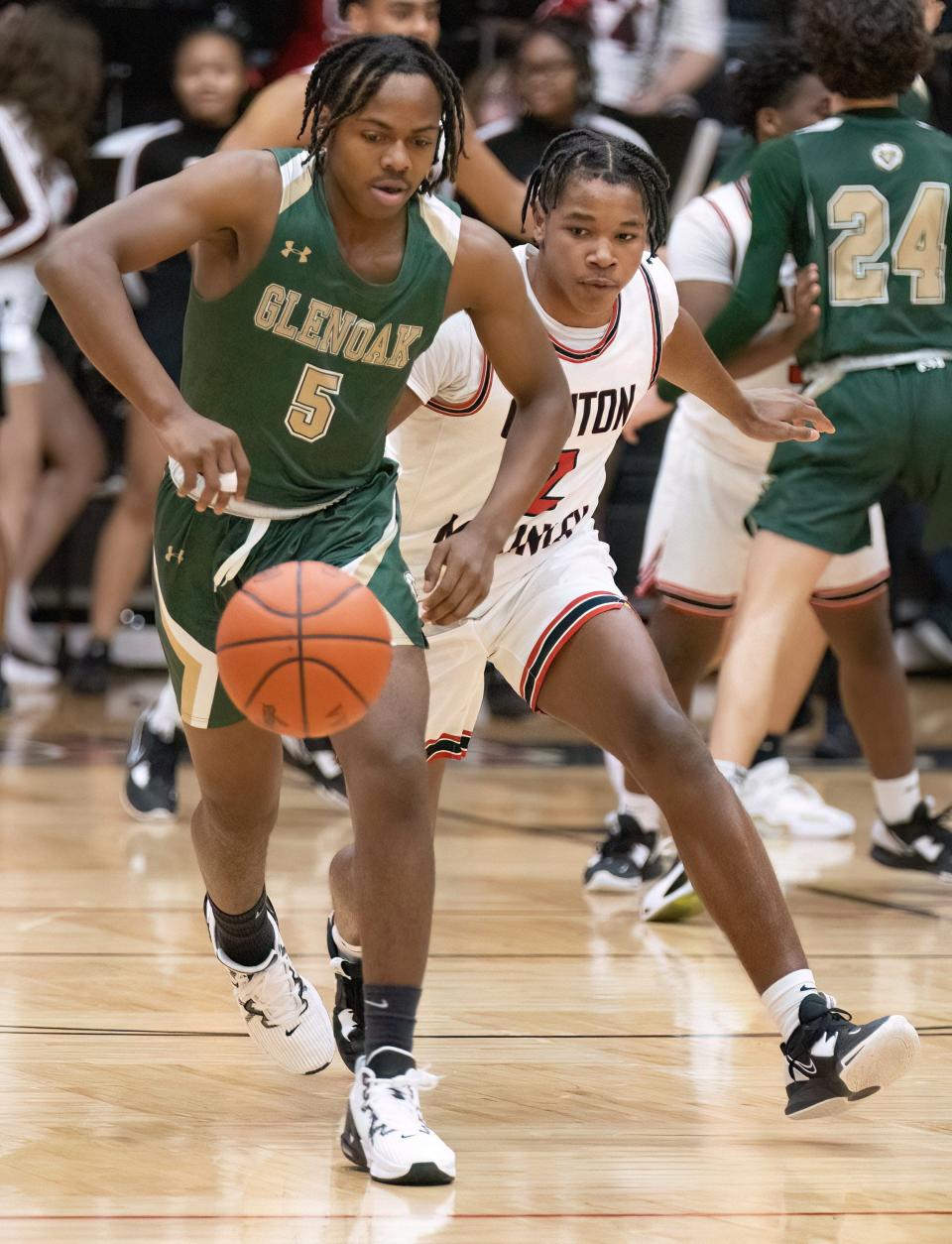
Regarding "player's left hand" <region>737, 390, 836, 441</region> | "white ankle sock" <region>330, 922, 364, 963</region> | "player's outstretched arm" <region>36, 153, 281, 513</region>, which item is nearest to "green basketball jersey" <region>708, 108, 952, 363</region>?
"player's left hand" <region>737, 390, 836, 441</region>

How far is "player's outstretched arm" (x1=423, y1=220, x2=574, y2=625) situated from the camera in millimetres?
3152

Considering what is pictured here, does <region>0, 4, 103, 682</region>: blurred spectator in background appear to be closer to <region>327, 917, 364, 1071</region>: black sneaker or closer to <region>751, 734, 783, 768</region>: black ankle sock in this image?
<region>751, 734, 783, 768</region>: black ankle sock

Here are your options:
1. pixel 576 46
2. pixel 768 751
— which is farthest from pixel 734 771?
pixel 576 46

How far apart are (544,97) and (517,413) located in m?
4.95

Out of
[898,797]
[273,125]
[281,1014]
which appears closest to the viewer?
[281,1014]

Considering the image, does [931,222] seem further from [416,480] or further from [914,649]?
[914,649]

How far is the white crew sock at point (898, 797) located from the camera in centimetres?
561

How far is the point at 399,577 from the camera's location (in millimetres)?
3205

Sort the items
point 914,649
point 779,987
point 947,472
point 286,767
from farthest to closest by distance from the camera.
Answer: point 914,649, point 286,767, point 947,472, point 779,987

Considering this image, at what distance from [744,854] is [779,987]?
218 millimetres

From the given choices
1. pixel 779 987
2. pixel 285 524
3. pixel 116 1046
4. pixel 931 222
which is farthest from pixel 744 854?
pixel 931 222

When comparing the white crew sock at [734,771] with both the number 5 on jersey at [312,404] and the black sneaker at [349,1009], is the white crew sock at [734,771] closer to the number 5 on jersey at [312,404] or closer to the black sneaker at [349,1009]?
the black sneaker at [349,1009]

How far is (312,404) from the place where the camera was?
3152 millimetres

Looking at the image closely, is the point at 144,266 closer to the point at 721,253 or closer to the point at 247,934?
the point at 247,934
